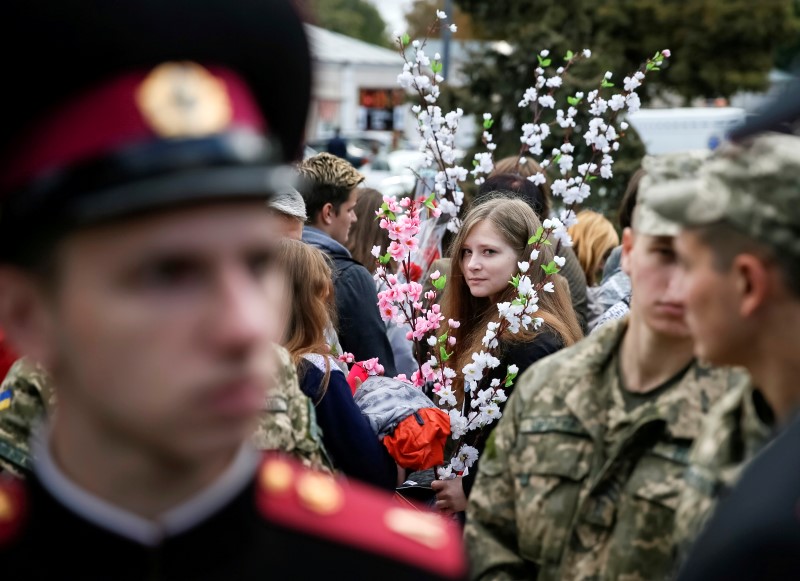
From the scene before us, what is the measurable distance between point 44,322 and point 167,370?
0.21m

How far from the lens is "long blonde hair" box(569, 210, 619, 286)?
674 centimetres

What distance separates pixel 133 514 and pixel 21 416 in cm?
160

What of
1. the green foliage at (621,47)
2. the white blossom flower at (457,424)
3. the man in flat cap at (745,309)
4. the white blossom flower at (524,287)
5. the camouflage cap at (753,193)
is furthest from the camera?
the green foliage at (621,47)

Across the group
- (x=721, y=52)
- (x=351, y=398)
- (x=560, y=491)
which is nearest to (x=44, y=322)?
(x=560, y=491)

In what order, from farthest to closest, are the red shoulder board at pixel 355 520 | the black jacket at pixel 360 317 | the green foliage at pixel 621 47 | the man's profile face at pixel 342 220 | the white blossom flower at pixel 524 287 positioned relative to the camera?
the green foliage at pixel 621 47 → the man's profile face at pixel 342 220 → the black jacket at pixel 360 317 → the white blossom flower at pixel 524 287 → the red shoulder board at pixel 355 520

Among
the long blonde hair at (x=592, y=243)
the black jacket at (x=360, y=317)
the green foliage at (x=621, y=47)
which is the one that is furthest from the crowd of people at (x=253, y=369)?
the green foliage at (x=621, y=47)

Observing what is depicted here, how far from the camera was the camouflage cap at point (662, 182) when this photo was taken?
227 centimetres

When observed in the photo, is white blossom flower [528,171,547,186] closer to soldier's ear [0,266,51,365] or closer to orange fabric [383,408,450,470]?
orange fabric [383,408,450,470]

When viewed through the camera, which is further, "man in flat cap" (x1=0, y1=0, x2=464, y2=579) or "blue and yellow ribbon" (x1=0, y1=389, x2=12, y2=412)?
"blue and yellow ribbon" (x1=0, y1=389, x2=12, y2=412)

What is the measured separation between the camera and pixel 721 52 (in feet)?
81.5

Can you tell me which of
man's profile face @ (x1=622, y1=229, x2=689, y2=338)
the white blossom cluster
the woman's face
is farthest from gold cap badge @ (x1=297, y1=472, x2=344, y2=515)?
the woman's face

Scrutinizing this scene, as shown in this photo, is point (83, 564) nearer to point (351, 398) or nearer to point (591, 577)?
point (591, 577)

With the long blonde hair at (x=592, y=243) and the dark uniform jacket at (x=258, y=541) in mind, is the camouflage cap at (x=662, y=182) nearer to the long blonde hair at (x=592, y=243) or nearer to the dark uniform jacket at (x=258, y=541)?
the dark uniform jacket at (x=258, y=541)

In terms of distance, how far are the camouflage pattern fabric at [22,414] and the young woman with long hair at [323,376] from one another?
989 mm
